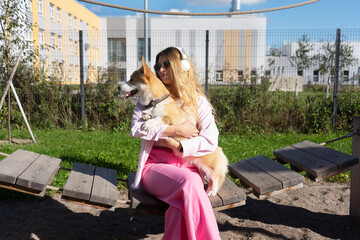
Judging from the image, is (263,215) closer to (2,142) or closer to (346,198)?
(346,198)

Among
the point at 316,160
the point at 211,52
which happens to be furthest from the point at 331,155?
the point at 211,52

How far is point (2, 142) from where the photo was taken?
19.5 feet

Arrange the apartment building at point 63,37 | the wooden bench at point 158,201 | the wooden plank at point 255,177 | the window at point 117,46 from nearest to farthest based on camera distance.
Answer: the wooden bench at point 158,201, the wooden plank at point 255,177, the apartment building at point 63,37, the window at point 117,46

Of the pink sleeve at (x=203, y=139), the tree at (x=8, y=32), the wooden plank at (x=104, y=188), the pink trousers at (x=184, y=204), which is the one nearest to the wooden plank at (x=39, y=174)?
the wooden plank at (x=104, y=188)

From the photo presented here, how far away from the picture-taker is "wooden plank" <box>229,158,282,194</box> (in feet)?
8.63

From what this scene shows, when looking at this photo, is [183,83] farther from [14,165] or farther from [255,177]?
[14,165]

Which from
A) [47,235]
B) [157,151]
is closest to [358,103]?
[157,151]

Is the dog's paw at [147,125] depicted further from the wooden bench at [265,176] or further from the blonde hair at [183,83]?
the wooden bench at [265,176]

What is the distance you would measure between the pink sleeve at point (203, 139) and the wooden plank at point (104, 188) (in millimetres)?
620

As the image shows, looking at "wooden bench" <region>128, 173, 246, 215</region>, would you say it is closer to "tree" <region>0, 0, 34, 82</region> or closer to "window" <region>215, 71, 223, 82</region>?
"tree" <region>0, 0, 34, 82</region>

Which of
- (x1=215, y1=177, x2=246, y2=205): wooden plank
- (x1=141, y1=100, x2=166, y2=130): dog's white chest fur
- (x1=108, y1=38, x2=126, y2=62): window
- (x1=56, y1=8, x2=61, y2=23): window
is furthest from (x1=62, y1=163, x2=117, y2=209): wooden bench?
(x1=56, y1=8, x2=61, y2=23): window

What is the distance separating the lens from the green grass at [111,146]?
4.83 metres

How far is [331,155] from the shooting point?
3.06 m

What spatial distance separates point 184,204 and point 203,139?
22.6 inches
